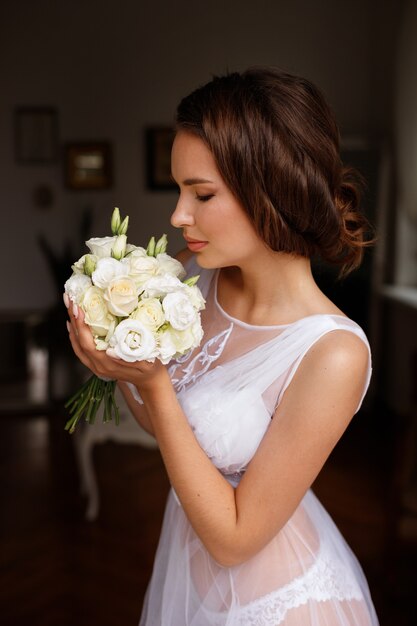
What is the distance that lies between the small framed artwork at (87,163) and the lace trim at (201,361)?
535cm

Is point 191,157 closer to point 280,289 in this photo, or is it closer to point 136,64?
point 280,289

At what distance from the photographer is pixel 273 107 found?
1222 millimetres

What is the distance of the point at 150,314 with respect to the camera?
3.70 feet

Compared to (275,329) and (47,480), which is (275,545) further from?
(47,480)

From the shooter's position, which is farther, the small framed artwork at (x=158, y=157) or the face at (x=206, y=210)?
the small framed artwork at (x=158, y=157)

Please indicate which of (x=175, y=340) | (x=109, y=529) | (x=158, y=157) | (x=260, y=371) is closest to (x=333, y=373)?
(x=260, y=371)

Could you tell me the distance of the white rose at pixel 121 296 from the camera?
111cm

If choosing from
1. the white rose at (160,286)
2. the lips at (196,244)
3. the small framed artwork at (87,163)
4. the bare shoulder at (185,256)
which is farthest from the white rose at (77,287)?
the small framed artwork at (87,163)

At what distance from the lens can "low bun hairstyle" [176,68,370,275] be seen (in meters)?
1.22

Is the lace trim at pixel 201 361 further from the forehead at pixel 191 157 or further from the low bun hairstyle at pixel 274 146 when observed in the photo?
the forehead at pixel 191 157

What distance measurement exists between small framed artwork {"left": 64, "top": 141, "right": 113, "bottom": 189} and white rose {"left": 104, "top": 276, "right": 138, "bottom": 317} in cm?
566

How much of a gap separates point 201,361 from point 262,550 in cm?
39

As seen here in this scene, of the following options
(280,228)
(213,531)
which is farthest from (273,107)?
(213,531)

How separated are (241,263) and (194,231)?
137mm
